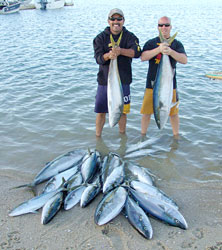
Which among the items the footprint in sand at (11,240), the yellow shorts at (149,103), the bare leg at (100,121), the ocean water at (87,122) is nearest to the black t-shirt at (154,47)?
the yellow shorts at (149,103)

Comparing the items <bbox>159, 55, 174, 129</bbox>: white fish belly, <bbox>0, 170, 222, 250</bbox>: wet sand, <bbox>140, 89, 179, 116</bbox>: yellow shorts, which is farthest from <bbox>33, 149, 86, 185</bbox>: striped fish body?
<bbox>159, 55, 174, 129</bbox>: white fish belly

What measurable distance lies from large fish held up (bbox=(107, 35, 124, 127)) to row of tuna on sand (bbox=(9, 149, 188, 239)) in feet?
2.39

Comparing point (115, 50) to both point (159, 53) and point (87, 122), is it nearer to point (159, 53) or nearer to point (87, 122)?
point (159, 53)

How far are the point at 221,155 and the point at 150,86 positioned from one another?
1824 mm

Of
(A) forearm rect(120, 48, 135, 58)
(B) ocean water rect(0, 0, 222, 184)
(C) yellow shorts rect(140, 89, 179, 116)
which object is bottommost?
(B) ocean water rect(0, 0, 222, 184)

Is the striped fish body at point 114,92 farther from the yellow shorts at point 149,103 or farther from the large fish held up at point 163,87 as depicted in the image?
the yellow shorts at point 149,103

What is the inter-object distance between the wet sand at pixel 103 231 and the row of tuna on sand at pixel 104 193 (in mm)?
77

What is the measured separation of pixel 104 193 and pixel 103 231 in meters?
0.62

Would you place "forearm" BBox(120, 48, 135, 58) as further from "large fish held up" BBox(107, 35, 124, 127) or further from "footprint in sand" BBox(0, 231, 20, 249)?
"footprint in sand" BBox(0, 231, 20, 249)

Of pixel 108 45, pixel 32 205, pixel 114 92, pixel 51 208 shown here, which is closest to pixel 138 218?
pixel 51 208

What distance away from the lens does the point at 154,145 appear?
5.18 m

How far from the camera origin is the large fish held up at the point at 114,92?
4.01m

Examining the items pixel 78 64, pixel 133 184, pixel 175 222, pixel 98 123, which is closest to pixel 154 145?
pixel 98 123

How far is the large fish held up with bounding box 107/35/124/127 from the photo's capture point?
4.01 m
